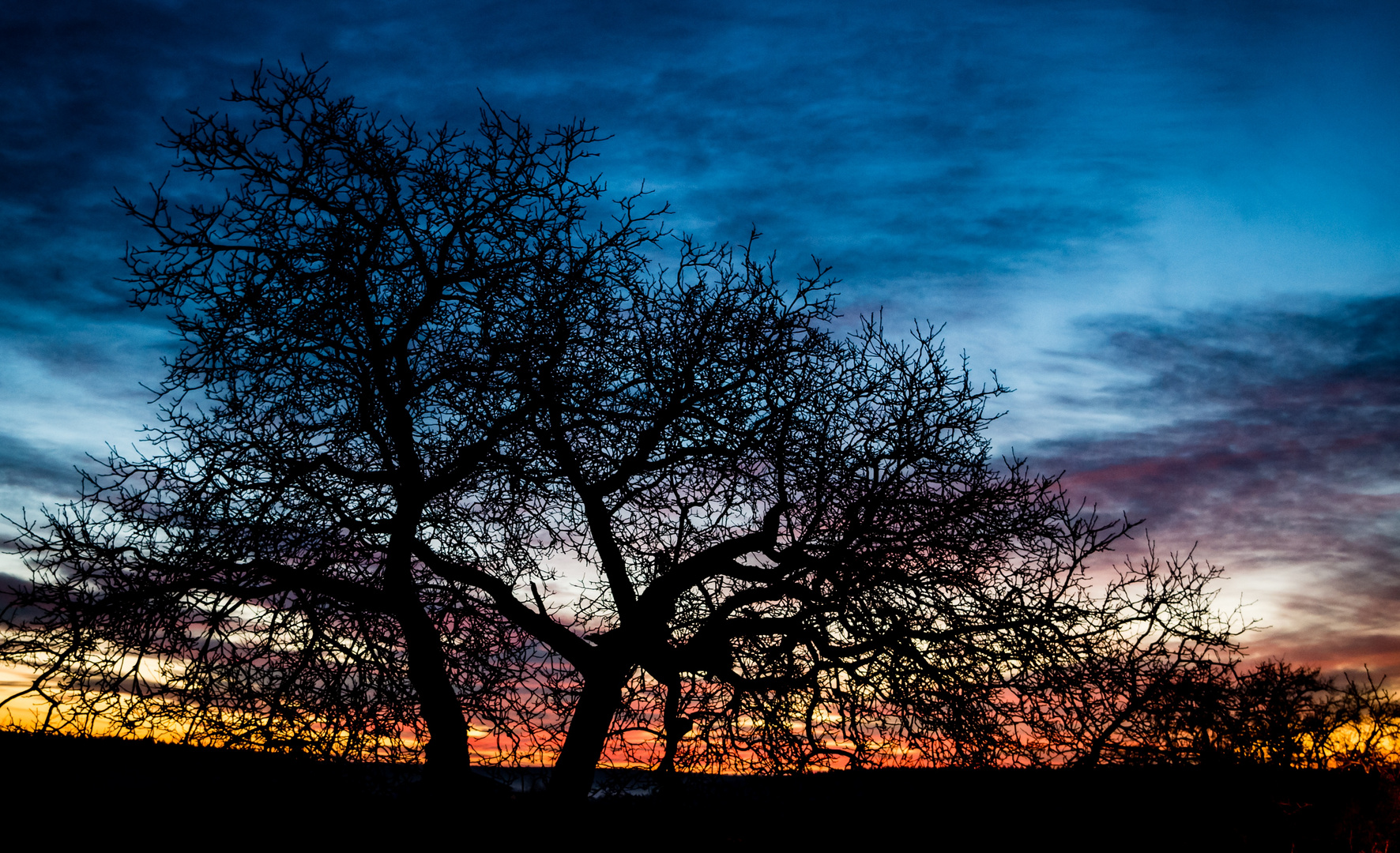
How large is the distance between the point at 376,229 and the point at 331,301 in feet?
2.59

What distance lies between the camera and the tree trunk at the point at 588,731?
28.6ft

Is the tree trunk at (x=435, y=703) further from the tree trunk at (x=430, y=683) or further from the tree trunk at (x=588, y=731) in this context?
the tree trunk at (x=588, y=731)

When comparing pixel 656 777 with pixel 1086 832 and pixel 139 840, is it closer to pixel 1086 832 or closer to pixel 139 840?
pixel 139 840

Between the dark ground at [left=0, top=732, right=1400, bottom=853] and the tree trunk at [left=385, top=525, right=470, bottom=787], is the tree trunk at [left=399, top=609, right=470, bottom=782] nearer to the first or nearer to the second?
the tree trunk at [left=385, top=525, right=470, bottom=787]

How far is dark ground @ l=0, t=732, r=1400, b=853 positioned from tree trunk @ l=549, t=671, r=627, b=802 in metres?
0.27

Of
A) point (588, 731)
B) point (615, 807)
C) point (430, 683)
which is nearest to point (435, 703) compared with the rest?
point (430, 683)

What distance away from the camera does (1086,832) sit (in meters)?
11.2

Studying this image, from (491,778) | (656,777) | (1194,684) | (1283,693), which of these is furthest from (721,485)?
(1283,693)

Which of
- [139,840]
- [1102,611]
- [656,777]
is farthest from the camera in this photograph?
[656,777]

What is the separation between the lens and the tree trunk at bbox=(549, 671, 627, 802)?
8.70 metres

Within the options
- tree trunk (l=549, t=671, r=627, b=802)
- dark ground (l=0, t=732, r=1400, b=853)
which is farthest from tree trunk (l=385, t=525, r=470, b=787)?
tree trunk (l=549, t=671, r=627, b=802)

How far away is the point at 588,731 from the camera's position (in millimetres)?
8750

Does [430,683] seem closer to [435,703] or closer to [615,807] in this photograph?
[435,703]

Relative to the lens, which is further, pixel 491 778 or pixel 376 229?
pixel 491 778
